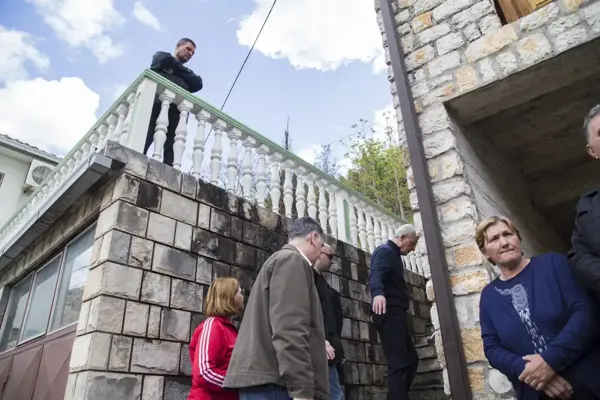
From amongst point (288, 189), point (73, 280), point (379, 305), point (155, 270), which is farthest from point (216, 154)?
point (379, 305)

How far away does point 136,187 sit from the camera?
2.92 metres

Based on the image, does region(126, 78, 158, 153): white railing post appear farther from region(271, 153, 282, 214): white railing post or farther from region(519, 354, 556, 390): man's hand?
region(519, 354, 556, 390): man's hand

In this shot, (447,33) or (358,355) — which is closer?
(447,33)

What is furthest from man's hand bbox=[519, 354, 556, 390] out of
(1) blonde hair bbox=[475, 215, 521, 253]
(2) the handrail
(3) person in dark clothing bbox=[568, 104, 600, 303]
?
(2) the handrail

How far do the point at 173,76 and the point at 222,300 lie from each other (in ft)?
8.37

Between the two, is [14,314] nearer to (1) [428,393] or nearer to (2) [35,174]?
(1) [428,393]

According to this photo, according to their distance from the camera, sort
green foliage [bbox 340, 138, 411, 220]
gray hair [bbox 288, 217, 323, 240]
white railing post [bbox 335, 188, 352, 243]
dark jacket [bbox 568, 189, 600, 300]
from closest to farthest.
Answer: dark jacket [bbox 568, 189, 600, 300], gray hair [bbox 288, 217, 323, 240], white railing post [bbox 335, 188, 352, 243], green foliage [bbox 340, 138, 411, 220]

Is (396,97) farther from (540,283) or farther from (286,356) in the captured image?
(286,356)

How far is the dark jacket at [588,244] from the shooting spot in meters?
1.45

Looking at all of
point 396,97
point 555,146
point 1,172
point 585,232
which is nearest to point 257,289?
point 585,232

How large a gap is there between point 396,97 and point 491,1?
3.11 ft

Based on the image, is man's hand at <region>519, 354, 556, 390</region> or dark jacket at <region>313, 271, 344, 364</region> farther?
dark jacket at <region>313, 271, 344, 364</region>

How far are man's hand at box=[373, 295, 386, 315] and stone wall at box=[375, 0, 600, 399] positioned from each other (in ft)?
1.72

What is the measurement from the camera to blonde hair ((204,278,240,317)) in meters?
2.41
